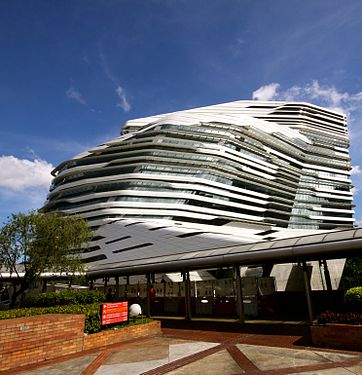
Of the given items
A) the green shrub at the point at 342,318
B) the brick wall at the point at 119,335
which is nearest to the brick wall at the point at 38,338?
Result: the brick wall at the point at 119,335

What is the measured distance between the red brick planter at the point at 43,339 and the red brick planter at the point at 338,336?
7239 mm

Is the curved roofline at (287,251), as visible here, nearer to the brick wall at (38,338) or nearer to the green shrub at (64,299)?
the green shrub at (64,299)

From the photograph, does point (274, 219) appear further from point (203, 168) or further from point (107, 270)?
point (107, 270)

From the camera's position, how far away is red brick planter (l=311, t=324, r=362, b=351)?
908 cm

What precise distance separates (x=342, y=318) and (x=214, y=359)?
423cm

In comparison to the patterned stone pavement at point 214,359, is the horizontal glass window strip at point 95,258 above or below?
above

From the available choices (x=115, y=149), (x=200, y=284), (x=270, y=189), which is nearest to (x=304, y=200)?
(x=270, y=189)

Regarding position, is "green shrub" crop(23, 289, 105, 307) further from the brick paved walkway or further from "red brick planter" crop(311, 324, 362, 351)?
"red brick planter" crop(311, 324, 362, 351)

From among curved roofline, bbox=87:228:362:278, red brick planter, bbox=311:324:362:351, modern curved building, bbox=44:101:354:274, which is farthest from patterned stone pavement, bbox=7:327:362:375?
modern curved building, bbox=44:101:354:274

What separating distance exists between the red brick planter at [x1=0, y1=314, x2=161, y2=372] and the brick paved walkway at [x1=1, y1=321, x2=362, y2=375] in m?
0.50

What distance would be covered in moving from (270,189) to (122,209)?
3748cm

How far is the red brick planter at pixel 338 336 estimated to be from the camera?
9.08 m

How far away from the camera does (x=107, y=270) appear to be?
21562 millimetres

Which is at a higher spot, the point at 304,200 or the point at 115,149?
the point at 115,149
